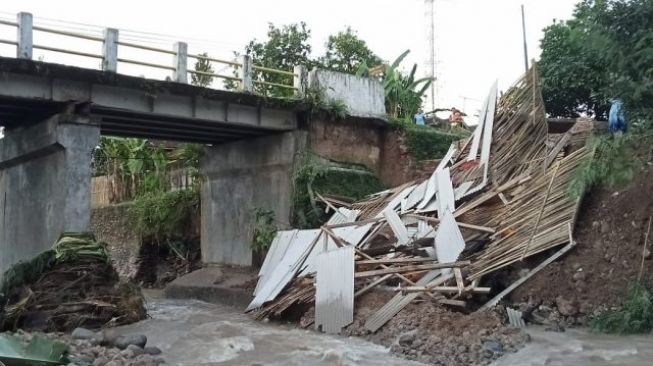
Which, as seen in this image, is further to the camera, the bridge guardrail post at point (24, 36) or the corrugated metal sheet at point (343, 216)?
the corrugated metal sheet at point (343, 216)

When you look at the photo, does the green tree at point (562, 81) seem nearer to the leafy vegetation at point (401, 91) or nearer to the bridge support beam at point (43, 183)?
the leafy vegetation at point (401, 91)

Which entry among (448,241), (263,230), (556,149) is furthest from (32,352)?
(263,230)

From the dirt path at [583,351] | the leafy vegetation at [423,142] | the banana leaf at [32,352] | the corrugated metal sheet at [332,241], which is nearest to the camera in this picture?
the banana leaf at [32,352]

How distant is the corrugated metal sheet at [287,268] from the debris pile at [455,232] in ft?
0.09

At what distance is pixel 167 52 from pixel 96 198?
14.0m

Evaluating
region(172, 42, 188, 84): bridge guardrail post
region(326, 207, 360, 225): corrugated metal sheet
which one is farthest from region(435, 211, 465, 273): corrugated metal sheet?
region(172, 42, 188, 84): bridge guardrail post

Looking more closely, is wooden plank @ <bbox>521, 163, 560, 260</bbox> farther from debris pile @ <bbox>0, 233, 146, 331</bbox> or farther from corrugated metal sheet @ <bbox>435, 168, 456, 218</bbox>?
debris pile @ <bbox>0, 233, 146, 331</bbox>

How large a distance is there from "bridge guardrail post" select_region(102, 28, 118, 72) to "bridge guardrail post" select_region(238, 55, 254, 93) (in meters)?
3.08

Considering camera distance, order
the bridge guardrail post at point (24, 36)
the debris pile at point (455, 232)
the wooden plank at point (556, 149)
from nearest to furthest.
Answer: the debris pile at point (455, 232) < the wooden plank at point (556, 149) < the bridge guardrail post at point (24, 36)

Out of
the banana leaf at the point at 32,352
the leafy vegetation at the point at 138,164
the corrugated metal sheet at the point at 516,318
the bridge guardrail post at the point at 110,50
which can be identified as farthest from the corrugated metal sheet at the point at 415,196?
the leafy vegetation at the point at 138,164

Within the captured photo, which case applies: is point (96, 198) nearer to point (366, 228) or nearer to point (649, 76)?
point (366, 228)

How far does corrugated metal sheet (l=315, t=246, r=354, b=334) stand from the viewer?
11.0m

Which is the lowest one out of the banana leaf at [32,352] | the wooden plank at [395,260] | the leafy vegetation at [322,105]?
the banana leaf at [32,352]

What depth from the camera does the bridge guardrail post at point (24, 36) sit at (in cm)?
1386
